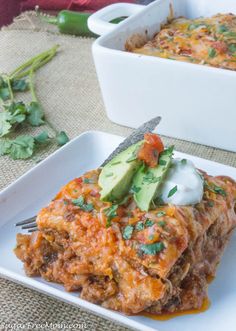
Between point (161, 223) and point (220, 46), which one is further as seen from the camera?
point (220, 46)

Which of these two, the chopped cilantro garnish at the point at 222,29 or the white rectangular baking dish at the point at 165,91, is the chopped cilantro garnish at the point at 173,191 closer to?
the white rectangular baking dish at the point at 165,91

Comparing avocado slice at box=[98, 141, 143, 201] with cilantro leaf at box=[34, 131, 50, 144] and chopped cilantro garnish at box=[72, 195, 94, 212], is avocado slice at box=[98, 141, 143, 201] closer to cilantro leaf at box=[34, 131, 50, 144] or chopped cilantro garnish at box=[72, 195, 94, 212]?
chopped cilantro garnish at box=[72, 195, 94, 212]

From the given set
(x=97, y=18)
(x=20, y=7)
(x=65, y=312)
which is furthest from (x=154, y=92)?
(x=20, y=7)

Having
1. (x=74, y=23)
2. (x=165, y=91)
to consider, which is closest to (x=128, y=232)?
(x=165, y=91)

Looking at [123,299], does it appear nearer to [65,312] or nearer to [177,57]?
[65,312]

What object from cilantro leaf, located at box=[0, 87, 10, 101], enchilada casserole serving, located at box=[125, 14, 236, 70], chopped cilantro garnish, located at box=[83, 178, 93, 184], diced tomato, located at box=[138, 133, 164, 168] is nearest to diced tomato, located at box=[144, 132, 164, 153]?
diced tomato, located at box=[138, 133, 164, 168]

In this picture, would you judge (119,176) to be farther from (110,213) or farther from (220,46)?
(220,46)

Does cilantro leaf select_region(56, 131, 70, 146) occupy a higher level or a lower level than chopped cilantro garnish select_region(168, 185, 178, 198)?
lower
